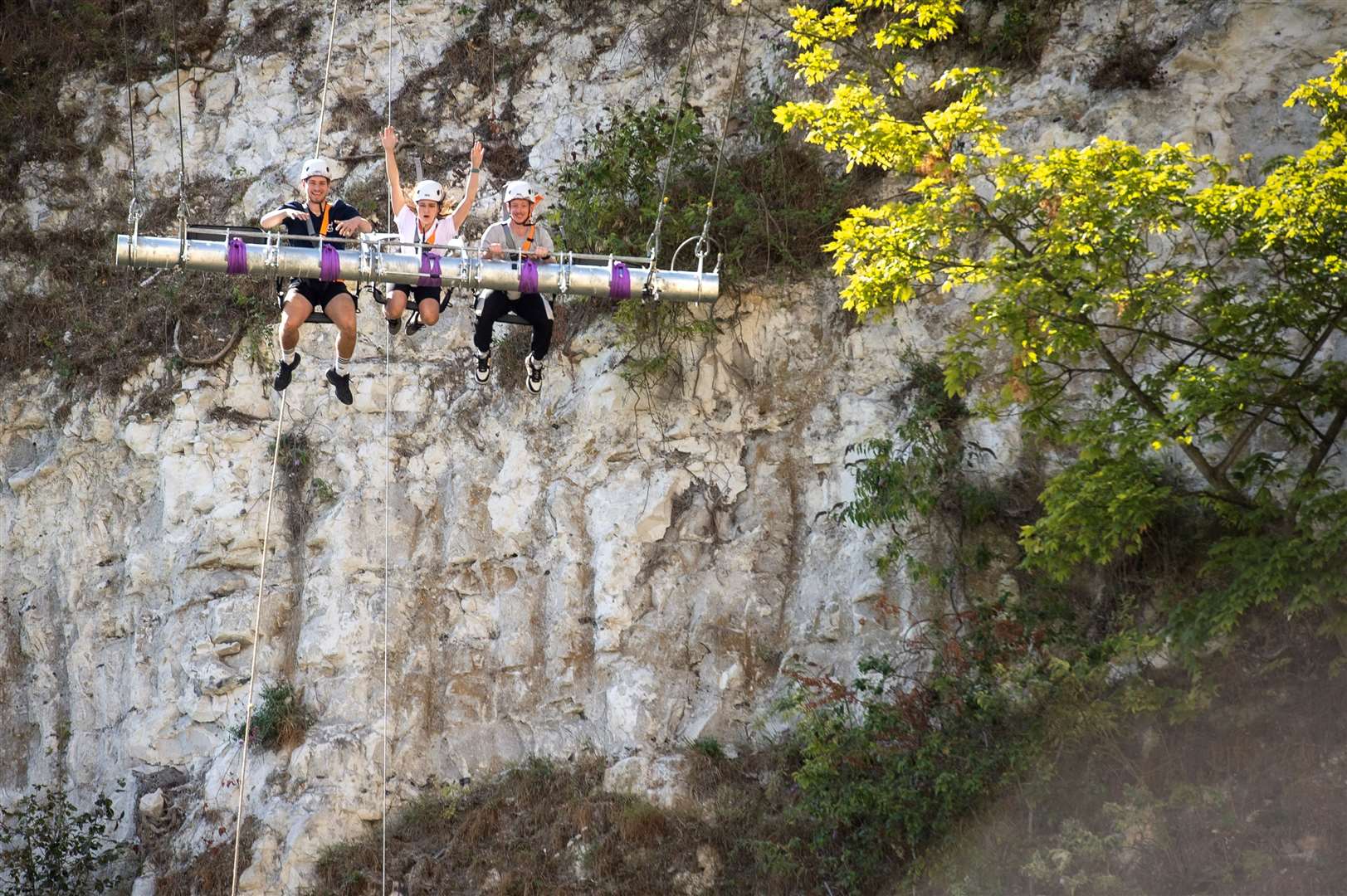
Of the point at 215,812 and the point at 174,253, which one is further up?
the point at 174,253

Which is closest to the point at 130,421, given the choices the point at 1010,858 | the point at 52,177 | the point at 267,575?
the point at 267,575

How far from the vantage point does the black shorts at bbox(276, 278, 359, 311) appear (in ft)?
38.8

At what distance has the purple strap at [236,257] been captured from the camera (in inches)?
422

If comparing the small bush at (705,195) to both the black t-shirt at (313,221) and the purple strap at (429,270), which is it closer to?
the black t-shirt at (313,221)

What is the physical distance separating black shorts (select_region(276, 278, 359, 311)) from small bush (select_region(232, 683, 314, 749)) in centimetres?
472

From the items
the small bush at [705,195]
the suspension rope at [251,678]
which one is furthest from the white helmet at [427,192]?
the small bush at [705,195]

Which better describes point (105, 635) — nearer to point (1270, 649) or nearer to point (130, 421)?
point (130, 421)

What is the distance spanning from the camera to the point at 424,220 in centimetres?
1189

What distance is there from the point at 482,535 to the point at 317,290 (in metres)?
4.14

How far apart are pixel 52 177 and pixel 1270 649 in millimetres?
14605

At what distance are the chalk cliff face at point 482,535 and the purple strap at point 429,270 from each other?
447 centimetres

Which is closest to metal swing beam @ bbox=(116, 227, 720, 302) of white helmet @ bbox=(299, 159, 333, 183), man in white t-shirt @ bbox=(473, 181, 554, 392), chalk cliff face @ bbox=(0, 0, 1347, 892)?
man in white t-shirt @ bbox=(473, 181, 554, 392)

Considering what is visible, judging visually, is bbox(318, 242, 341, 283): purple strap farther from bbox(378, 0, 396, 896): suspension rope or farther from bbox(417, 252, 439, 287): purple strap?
bbox(378, 0, 396, 896): suspension rope

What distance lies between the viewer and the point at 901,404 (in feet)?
47.8
